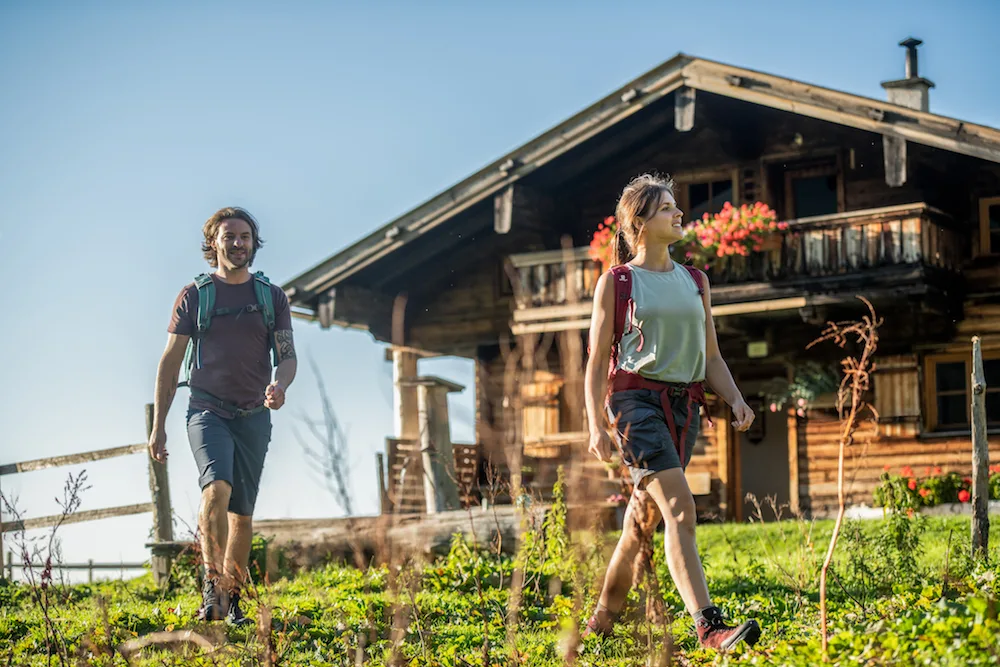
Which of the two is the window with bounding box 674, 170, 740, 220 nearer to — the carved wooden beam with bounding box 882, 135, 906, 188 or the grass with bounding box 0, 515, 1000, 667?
the carved wooden beam with bounding box 882, 135, 906, 188

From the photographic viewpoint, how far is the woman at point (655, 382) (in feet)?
17.2

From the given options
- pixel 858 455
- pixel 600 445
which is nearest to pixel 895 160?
pixel 858 455

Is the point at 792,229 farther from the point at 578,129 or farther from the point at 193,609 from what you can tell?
the point at 193,609

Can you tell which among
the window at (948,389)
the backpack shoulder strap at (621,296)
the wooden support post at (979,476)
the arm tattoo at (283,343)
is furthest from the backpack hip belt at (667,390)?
the window at (948,389)

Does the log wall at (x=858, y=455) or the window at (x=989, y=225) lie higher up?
the window at (x=989, y=225)

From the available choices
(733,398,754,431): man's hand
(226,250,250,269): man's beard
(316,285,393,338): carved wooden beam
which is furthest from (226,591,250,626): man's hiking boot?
(316,285,393,338): carved wooden beam

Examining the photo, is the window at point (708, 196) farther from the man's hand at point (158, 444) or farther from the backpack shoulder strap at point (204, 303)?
the man's hand at point (158, 444)

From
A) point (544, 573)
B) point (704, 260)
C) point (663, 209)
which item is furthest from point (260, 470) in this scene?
point (704, 260)

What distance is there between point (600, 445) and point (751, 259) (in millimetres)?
11189

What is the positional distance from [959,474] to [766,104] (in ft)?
15.3

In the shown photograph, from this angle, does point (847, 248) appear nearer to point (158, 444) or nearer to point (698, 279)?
point (698, 279)

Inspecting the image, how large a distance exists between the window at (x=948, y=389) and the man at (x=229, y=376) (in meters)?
11.3

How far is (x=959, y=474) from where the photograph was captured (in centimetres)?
1524

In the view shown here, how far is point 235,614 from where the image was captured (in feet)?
21.4
